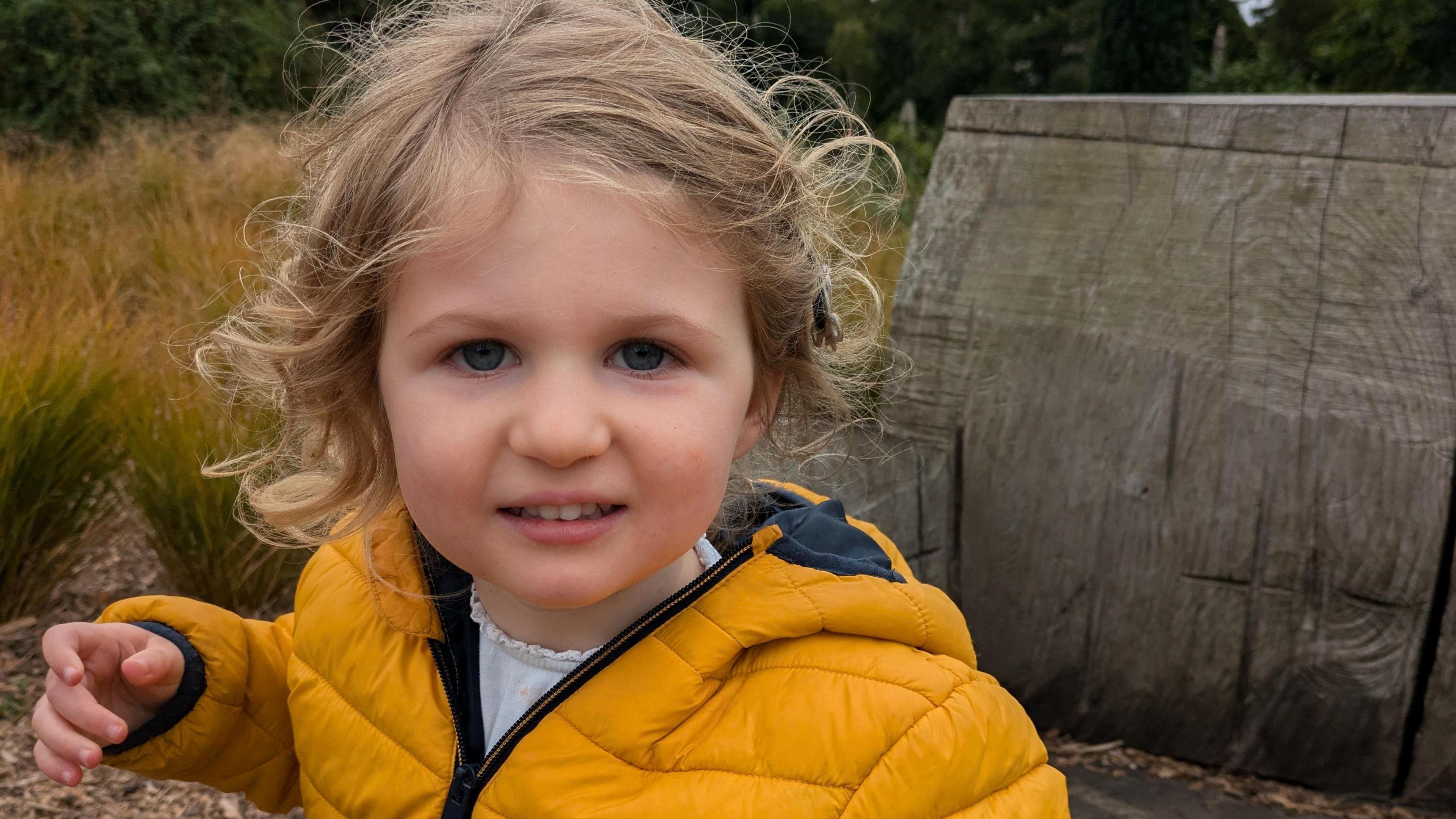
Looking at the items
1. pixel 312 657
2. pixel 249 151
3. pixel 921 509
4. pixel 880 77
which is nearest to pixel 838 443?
pixel 921 509

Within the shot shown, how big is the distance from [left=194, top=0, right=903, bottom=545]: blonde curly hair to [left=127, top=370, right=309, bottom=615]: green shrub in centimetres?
95

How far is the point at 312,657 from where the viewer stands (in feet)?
5.20

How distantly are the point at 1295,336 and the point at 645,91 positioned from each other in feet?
4.79

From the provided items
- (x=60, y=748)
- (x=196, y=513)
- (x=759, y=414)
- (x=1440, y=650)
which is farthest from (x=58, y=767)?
(x=1440, y=650)

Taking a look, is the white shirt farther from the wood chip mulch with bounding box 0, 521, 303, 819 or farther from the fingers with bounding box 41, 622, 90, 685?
the wood chip mulch with bounding box 0, 521, 303, 819

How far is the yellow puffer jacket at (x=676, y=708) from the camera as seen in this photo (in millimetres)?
1261

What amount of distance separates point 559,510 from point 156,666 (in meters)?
0.63

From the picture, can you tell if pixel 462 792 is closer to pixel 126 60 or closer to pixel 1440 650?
pixel 1440 650

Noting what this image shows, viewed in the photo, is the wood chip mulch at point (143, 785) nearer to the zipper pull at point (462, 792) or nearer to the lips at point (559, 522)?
the zipper pull at point (462, 792)

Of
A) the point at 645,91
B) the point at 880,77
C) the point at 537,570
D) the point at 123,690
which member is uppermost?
the point at 880,77

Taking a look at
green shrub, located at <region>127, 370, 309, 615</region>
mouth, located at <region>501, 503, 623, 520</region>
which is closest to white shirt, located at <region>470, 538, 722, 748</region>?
mouth, located at <region>501, 503, 623, 520</region>

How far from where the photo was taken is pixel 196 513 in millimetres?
2623

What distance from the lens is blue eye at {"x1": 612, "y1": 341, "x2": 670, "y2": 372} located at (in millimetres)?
1210

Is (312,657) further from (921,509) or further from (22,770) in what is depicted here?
(921,509)
